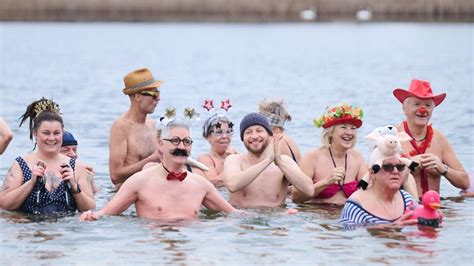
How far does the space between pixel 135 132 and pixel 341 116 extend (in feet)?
8.22

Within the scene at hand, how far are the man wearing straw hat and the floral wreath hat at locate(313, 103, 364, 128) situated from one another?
6.86ft

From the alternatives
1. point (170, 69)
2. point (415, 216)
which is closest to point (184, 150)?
point (415, 216)

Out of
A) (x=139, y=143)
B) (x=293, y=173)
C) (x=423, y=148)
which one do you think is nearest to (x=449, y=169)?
(x=423, y=148)

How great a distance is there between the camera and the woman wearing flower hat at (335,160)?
46.6ft

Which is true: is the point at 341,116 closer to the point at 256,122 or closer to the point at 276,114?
the point at 276,114

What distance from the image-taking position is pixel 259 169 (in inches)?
531

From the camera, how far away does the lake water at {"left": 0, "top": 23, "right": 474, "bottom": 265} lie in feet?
41.0

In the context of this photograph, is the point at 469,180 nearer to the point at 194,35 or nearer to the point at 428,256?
the point at 428,256

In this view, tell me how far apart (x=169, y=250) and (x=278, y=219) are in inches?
68.8

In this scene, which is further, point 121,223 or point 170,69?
point 170,69

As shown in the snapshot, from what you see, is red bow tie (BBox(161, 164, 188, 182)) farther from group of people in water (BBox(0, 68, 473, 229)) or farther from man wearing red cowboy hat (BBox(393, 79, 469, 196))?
man wearing red cowboy hat (BBox(393, 79, 469, 196))

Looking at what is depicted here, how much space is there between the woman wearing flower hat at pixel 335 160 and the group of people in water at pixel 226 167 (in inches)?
0.4

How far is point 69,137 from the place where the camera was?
14789mm

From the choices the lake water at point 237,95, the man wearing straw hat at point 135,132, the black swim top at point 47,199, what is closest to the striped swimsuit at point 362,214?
the lake water at point 237,95
